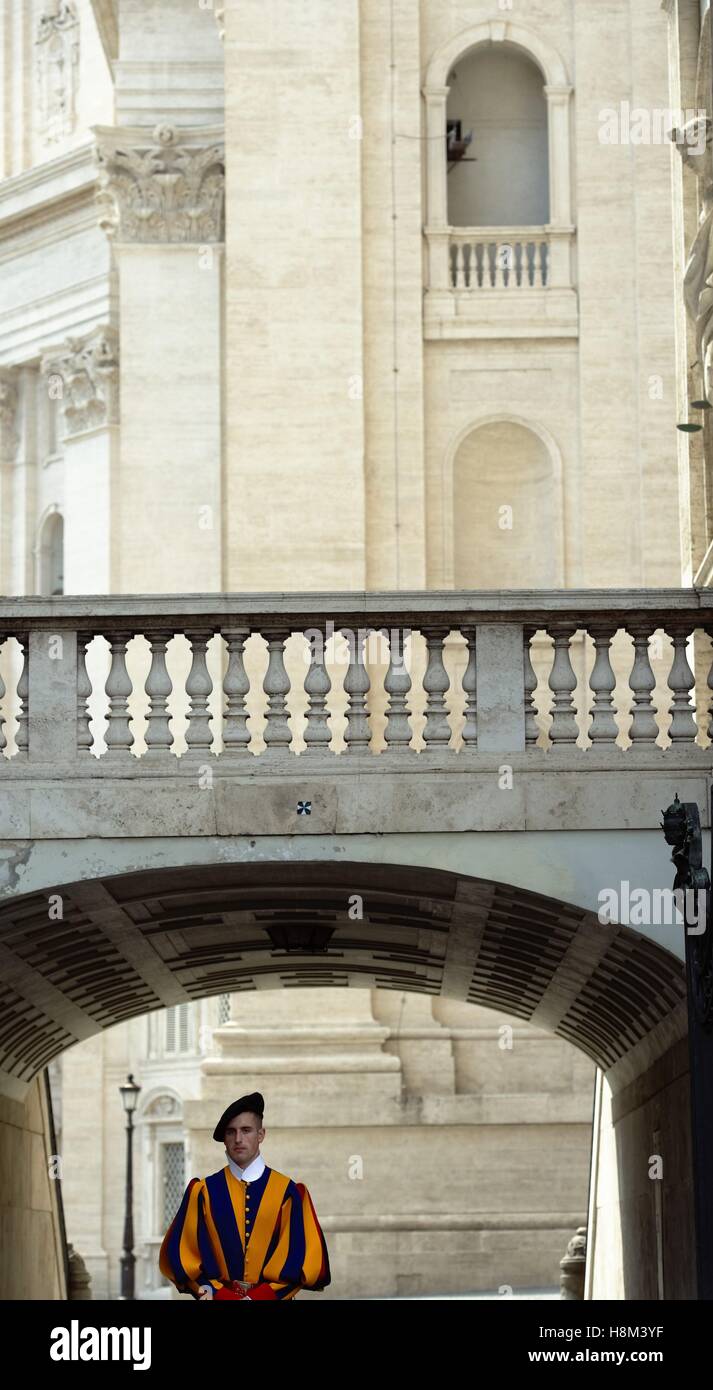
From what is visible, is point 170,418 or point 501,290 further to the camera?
point 170,418

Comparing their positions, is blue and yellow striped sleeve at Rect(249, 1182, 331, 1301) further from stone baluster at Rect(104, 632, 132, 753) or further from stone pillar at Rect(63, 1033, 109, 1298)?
stone pillar at Rect(63, 1033, 109, 1298)

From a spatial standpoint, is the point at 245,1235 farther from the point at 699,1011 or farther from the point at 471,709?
the point at 471,709

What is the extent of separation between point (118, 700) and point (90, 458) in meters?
26.0

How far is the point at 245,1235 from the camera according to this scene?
34.2 ft

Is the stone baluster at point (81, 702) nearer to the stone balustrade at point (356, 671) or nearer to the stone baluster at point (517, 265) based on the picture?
the stone balustrade at point (356, 671)

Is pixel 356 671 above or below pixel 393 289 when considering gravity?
below

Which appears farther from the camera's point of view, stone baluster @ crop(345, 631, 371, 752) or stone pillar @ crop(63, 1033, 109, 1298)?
stone pillar @ crop(63, 1033, 109, 1298)

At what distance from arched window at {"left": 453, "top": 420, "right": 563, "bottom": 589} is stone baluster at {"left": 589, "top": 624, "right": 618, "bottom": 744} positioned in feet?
61.4

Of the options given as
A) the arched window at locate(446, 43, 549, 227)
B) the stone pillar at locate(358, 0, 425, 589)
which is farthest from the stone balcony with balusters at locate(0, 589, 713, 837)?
the arched window at locate(446, 43, 549, 227)

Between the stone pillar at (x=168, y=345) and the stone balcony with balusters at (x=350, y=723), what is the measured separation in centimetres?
1972

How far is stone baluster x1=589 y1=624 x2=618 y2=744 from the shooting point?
47.5 feet

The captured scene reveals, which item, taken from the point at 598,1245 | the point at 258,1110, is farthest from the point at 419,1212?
the point at 258,1110

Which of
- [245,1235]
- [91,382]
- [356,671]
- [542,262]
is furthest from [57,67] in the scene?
[245,1235]
